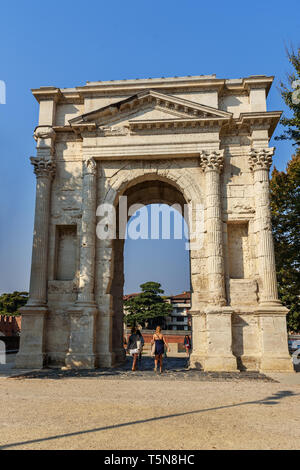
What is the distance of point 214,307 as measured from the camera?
47.3 feet

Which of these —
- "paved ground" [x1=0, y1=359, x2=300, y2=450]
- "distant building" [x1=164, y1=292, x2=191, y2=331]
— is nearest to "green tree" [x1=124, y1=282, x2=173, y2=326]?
"distant building" [x1=164, y1=292, x2=191, y2=331]

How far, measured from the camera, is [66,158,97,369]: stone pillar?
14.5 metres

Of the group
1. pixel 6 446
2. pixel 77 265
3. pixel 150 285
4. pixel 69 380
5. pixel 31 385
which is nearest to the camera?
pixel 6 446

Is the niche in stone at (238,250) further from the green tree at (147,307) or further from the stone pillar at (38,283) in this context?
the green tree at (147,307)

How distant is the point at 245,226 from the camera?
53.2ft

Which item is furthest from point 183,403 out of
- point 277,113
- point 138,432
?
point 277,113

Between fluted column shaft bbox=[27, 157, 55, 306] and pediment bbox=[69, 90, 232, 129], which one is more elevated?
pediment bbox=[69, 90, 232, 129]

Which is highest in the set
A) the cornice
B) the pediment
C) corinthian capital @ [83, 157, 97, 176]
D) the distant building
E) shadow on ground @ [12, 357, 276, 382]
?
the cornice

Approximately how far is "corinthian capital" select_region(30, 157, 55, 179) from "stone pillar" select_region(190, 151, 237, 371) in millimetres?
6188

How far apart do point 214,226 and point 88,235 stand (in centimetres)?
490

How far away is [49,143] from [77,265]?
17.4ft

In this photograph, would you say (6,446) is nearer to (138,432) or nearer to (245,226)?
(138,432)

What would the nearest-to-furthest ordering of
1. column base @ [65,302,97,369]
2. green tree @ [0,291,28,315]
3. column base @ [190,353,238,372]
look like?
column base @ [190,353,238,372] → column base @ [65,302,97,369] → green tree @ [0,291,28,315]

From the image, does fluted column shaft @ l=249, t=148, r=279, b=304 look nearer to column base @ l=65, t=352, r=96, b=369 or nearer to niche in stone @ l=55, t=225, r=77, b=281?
column base @ l=65, t=352, r=96, b=369
